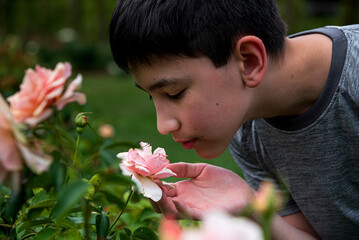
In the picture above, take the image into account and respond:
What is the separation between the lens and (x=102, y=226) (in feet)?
2.98

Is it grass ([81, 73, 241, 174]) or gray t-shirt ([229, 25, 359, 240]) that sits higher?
gray t-shirt ([229, 25, 359, 240])

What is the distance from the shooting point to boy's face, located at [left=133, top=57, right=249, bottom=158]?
46.9 inches

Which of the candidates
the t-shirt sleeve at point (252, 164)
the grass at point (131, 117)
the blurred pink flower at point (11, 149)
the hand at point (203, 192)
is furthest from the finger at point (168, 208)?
the grass at point (131, 117)

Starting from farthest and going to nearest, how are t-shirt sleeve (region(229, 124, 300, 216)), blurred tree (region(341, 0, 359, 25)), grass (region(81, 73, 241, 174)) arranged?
1. blurred tree (region(341, 0, 359, 25))
2. grass (region(81, 73, 241, 174))
3. t-shirt sleeve (region(229, 124, 300, 216))

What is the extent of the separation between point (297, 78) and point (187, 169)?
1.57 feet

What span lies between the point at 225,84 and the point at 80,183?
0.73 metres

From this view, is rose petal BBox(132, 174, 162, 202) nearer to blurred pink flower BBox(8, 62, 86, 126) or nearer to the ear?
blurred pink flower BBox(8, 62, 86, 126)

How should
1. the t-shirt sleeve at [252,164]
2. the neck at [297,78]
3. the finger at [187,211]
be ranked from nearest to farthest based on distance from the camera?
the finger at [187,211]
the neck at [297,78]
the t-shirt sleeve at [252,164]

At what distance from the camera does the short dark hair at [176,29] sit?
1.21 m

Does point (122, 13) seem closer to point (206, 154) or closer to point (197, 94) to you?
point (197, 94)

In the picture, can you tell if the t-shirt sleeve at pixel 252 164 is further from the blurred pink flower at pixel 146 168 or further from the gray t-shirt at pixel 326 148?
the blurred pink flower at pixel 146 168

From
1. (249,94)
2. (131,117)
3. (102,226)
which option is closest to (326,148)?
(249,94)

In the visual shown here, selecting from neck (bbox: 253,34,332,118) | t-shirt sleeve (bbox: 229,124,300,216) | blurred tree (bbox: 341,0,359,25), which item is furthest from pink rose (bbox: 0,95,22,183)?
blurred tree (bbox: 341,0,359,25)

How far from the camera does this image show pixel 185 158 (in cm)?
323
